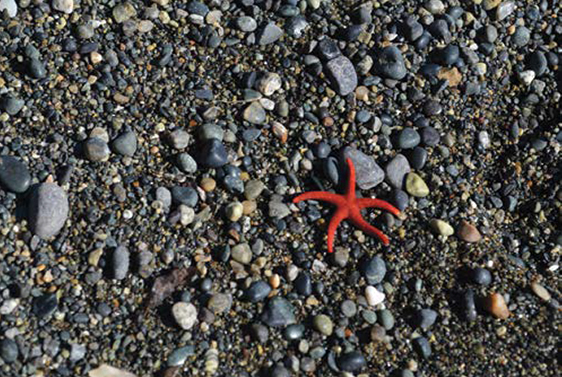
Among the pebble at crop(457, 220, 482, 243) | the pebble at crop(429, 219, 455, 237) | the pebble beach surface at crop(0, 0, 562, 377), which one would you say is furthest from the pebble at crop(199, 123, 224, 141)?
the pebble at crop(457, 220, 482, 243)

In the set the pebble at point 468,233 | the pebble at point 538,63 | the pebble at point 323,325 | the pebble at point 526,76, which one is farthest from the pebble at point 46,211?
the pebble at point 538,63

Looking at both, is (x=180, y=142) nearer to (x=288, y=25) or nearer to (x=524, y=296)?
(x=288, y=25)

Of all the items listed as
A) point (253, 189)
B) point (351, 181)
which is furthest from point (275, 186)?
point (351, 181)

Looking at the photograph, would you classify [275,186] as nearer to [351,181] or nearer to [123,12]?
[351,181]

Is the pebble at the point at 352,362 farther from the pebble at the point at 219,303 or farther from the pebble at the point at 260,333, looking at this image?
the pebble at the point at 219,303

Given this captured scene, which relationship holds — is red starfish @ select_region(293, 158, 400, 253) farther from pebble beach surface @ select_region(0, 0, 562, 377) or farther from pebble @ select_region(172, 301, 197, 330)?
pebble @ select_region(172, 301, 197, 330)

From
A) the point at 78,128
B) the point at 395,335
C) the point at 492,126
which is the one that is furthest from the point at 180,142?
the point at 492,126
